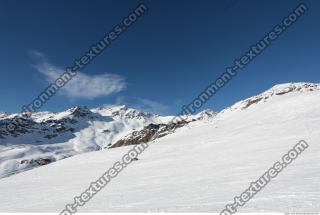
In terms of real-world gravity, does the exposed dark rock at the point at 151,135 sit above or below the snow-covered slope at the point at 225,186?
above

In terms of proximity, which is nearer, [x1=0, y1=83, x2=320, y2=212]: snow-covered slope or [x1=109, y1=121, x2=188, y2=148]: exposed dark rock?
[x1=0, y1=83, x2=320, y2=212]: snow-covered slope

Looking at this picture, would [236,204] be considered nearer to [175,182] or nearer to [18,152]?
[175,182]

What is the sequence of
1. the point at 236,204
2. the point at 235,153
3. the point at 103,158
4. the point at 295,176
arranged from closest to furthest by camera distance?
the point at 236,204, the point at 295,176, the point at 235,153, the point at 103,158

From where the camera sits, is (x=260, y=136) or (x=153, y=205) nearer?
(x=153, y=205)

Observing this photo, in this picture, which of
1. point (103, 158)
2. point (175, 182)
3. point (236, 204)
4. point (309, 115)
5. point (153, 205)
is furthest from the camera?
point (103, 158)

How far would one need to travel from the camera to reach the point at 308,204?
9023mm

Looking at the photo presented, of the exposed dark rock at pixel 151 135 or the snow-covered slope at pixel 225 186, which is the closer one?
the snow-covered slope at pixel 225 186

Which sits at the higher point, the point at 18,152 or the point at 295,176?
the point at 18,152

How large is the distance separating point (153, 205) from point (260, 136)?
80.9ft

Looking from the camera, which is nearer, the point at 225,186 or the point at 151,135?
the point at 225,186

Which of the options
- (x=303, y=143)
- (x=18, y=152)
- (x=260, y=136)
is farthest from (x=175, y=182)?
(x=18, y=152)

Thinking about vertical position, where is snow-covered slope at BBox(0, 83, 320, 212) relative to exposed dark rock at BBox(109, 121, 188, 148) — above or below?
below

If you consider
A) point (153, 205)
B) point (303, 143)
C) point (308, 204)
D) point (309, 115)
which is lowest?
point (308, 204)

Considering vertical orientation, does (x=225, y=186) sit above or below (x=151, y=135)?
below
